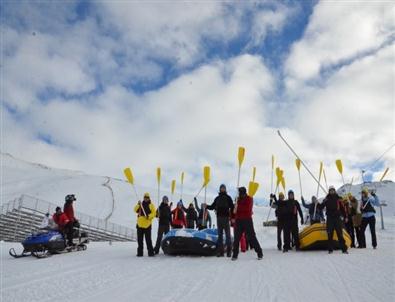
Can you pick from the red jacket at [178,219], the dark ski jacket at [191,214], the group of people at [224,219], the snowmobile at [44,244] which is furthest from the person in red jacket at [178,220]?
the snowmobile at [44,244]

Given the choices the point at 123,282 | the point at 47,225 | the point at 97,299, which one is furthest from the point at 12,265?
the point at 97,299

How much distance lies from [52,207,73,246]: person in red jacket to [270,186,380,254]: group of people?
5756 mm

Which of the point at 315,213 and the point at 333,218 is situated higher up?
the point at 315,213

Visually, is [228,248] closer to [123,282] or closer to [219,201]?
[219,201]

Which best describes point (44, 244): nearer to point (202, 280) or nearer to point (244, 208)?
point (244, 208)

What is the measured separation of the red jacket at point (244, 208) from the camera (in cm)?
840

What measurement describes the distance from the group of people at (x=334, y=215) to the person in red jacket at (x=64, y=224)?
18.9 feet

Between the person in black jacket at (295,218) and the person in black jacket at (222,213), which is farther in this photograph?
the person in black jacket at (295,218)

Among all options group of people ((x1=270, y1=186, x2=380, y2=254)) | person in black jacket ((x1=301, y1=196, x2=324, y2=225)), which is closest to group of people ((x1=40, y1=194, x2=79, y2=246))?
group of people ((x1=270, y1=186, x2=380, y2=254))

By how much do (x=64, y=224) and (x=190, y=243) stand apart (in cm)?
391

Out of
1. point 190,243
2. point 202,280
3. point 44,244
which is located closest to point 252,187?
point 190,243

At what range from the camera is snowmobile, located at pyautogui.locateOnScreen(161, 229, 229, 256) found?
8.88 meters

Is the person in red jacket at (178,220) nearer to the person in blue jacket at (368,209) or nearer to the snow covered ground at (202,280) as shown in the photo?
the snow covered ground at (202,280)

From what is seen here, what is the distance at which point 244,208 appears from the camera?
8.41 metres
